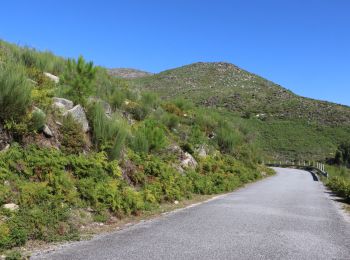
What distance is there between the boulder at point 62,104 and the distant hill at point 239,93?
162 feet

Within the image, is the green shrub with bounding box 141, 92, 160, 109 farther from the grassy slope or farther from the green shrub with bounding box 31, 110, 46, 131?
the grassy slope

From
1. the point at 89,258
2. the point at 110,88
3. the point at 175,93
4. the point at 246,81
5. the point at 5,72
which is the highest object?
the point at 246,81

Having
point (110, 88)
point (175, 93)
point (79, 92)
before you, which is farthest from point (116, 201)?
point (175, 93)

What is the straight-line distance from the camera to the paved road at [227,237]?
273 inches

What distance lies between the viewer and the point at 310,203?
582 inches

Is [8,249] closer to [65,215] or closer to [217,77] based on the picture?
[65,215]

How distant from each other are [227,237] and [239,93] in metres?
88.1

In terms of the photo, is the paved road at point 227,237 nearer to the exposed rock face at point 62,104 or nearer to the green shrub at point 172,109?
the exposed rock face at point 62,104

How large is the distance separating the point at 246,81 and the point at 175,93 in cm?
2644

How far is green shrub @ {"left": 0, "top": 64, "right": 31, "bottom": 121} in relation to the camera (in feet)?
32.2

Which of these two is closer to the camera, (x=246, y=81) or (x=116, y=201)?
(x=116, y=201)

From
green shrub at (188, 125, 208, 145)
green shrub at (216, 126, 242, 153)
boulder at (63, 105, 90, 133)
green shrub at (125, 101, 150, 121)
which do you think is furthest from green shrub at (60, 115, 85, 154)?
green shrub at (216, 126, 242, 153)

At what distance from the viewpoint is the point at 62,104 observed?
1231cm

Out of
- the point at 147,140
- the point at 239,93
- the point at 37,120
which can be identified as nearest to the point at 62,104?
the point at 37,120
